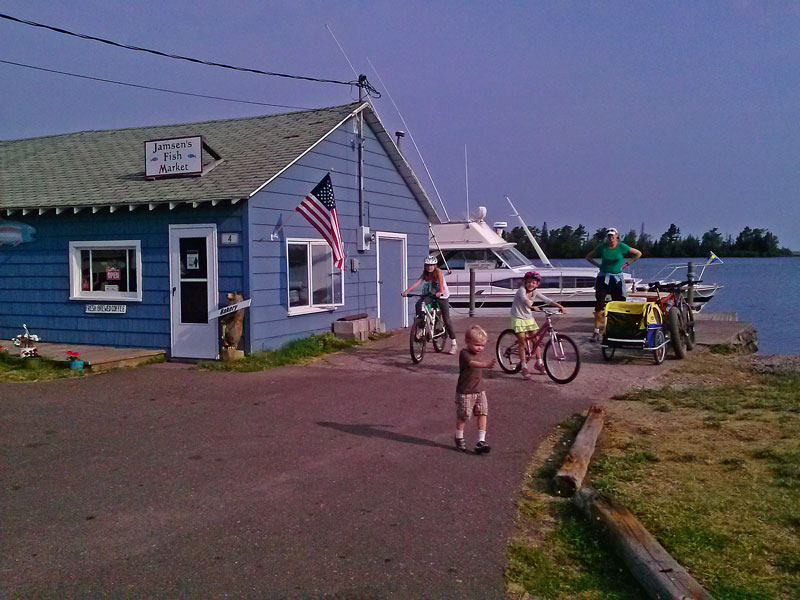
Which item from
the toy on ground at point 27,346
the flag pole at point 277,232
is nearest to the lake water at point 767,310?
the flag pole at point 277,232

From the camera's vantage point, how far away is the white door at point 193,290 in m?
12.4

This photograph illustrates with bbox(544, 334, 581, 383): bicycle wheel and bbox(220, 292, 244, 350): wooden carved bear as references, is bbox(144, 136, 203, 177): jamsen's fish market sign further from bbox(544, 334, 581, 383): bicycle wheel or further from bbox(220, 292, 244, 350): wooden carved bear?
bbox(544, 334, 581, 383): bicycle wheel

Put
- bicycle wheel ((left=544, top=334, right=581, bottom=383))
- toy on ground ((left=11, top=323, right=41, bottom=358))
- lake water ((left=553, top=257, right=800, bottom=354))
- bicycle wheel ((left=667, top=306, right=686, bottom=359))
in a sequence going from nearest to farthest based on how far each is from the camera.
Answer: bicycle wheel ((left=544, top=334, right=581, bottom=383)) < bicycle wheel ((left=667, top=306, right=686, bottom=359)) < toy on ground ((left=11, top=323, right=41, bottom=358)) < lake water ((left=553, top=257, right=800, bottom=354))

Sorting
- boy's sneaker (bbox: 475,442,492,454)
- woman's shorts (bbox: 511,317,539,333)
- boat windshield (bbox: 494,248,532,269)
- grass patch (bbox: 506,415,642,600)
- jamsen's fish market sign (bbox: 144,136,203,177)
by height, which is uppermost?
jamsen's fish market sign (bbox: 144,136,203,177)

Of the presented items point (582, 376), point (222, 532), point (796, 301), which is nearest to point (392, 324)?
point (582, 376)

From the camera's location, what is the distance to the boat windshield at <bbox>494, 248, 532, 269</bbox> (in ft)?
78.4

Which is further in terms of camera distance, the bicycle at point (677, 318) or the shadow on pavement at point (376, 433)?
the bicycle at point (677, 318)

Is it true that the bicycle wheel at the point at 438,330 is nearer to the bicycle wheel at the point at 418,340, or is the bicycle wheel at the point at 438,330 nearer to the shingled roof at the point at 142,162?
the bicycle wheel at the point at 418,340

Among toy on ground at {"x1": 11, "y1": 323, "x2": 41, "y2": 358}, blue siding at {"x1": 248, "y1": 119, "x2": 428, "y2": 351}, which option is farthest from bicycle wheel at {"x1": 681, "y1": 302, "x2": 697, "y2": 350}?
toy on ground at {"x1": 11, "y1": 323, "x2": 41, "y2": 358}

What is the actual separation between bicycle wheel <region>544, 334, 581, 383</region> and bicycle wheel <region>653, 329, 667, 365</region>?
2.11 metres

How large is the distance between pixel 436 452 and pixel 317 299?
774cm

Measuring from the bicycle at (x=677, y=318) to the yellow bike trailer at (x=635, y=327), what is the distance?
31 cm

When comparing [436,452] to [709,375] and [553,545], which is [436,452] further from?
[709,375]

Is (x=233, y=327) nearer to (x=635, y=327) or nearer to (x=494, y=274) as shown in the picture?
(x=635, y=327)
